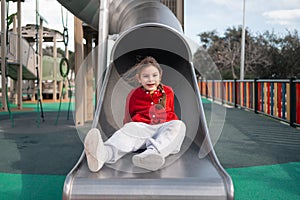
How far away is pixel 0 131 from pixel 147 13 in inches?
148

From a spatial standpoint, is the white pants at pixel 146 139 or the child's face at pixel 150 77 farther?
the child's face at pixel 150 77

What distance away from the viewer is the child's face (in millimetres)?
3092

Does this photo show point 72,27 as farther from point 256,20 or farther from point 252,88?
point 256,20

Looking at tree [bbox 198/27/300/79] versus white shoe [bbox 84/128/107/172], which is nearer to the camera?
white shoe [bbox 84/128/107/172]

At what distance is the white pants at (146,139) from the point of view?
2.31 m

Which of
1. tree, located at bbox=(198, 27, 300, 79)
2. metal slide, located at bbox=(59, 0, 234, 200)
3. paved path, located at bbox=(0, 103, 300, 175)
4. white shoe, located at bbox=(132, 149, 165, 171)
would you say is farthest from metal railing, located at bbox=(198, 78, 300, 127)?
tree, located at bbox=(198, 27, 300, 79)

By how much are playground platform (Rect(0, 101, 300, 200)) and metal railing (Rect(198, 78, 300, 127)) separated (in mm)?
387

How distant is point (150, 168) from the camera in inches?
80.6

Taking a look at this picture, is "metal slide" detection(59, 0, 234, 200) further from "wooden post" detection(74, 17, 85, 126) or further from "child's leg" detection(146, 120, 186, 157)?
"wooden post" detection(74, 17, 85, 126)

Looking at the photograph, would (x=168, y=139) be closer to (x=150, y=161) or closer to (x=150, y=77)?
(x=150, y=161)

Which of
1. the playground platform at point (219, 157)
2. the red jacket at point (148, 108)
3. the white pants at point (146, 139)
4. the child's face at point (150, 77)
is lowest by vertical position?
the playground platform at point (219, 157)

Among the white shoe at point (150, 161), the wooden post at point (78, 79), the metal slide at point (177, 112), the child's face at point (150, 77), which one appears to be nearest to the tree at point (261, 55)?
the wooden post at point (78, 79)

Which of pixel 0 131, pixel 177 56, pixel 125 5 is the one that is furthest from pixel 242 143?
pixel 0 131

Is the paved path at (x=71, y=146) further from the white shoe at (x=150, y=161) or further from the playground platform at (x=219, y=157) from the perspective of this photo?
the white shoe at (x=150, y=161)
